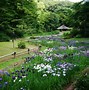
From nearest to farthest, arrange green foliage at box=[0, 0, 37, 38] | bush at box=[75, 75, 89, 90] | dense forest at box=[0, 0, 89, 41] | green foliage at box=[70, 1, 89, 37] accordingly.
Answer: bush at box=[75, 75, 89, 90] → green foliage at box=[0, 0, 37, 38] → dense forest at box=[0, 0, 89, 41] → green foliage at box=[70, 1, 89, 37]

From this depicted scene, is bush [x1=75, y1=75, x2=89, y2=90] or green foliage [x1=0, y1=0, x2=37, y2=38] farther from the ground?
green foliage [x1=0, y1=0, x2=37, y2=38]

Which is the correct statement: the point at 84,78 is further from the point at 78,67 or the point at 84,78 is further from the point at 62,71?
the point at 78,67

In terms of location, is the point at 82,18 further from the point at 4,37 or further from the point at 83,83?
the point at 83,83

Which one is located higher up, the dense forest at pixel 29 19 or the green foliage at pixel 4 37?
the dense forest at pixel 29 19

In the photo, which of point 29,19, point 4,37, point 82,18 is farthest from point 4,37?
point 82,18

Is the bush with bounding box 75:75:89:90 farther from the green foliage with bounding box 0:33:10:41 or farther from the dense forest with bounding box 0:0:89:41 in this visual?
the green foliage with bounding box 0:33:10:41

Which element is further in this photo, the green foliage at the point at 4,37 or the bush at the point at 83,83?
the green foliage at the point at 4,37

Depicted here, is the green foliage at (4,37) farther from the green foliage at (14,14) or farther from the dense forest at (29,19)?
the green foliage at (14,14)

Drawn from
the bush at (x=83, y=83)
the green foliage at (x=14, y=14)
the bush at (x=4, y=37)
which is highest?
the green foliage at (x=14, y=14)

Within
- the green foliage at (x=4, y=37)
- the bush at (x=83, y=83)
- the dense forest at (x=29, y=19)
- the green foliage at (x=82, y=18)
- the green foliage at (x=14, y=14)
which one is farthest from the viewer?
the green foliage at (x=82, y=18)

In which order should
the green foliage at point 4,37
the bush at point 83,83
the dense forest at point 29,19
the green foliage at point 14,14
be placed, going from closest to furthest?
the bush at point 83,83, the green foliage at point 14,14, the dense forest at point 29,19, the green foliage at point 4,37

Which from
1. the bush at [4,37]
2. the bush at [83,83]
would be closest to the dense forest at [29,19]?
the bush at [4,37]

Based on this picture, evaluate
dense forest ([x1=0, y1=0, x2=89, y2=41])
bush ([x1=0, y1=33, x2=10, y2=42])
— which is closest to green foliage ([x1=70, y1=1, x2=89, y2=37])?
dense forest ([x1=0, y1=0, x2=89, y2=41])

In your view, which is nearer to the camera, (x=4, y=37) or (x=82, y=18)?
(x=4, y=37)
